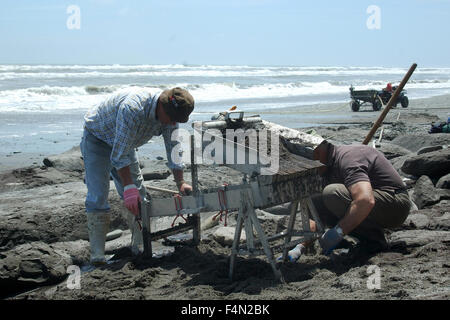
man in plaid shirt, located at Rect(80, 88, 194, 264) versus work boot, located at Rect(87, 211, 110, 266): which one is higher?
man in plaid shirt, located at Rect(80, 88, 194, 264)

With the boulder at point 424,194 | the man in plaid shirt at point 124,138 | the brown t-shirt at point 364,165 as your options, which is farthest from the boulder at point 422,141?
the man in plaid shirt at point 124,138

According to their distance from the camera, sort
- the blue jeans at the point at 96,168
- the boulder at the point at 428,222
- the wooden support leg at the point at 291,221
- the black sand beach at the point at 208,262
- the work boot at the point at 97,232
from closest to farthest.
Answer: the black sand beach at the point at 208,262 → the wooden support leg at the point at 291,221 → the blue jeans at the point at 96,168 → the work boot at the point at 97,232 → the boulder at the point at 428,222

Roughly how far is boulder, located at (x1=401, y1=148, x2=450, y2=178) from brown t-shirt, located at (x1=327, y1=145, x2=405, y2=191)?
7.69 ft

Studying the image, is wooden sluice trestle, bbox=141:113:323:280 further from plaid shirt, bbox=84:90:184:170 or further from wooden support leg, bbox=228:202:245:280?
plaid shirt, bbox=84:90:184:170

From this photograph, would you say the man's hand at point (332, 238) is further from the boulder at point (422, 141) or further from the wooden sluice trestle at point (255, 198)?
the boulder at point (422, 141)

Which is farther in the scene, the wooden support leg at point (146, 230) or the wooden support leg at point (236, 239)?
the wooden support leg at point (146, 230)

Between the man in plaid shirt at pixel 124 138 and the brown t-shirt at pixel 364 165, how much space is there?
122cm

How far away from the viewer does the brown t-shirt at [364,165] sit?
4.07 metres

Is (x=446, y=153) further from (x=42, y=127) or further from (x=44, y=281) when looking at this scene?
(x=42, y=127)

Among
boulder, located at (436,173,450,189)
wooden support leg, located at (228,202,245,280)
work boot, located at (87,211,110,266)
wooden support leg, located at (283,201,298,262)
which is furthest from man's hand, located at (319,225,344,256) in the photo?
boulder, located at (436,173,450,189)

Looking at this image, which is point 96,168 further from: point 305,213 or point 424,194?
point 424,194

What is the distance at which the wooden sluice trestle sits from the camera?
372cm

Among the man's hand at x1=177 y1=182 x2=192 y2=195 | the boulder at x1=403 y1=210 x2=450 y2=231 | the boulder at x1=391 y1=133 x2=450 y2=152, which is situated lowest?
the boulder at x1=403 y1=210 x2=450 y2=231

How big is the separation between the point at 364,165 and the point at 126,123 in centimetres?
186
